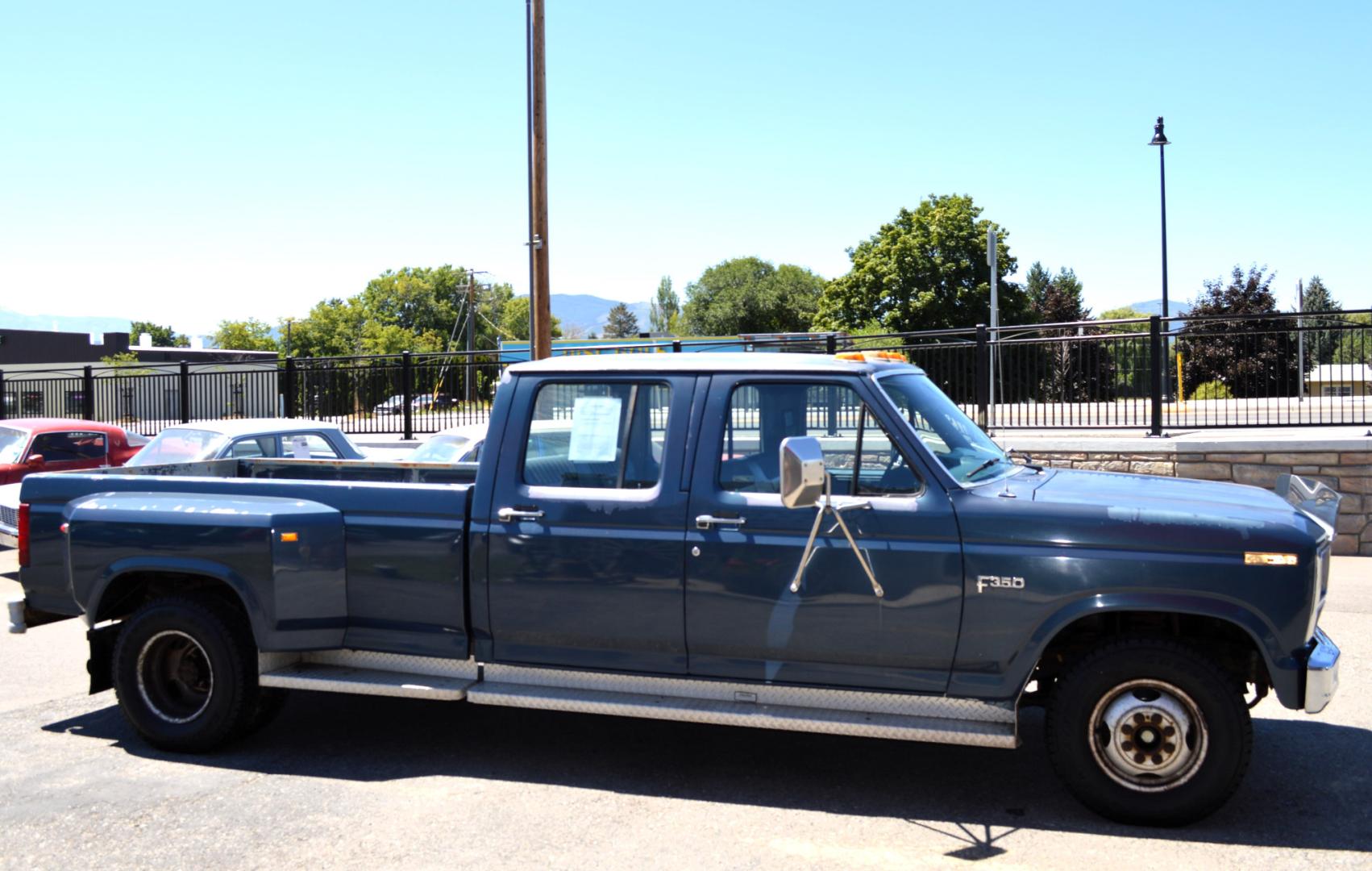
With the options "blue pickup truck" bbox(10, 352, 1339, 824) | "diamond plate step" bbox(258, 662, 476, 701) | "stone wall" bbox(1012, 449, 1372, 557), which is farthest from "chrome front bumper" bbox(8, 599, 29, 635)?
"stone wall" bbox(1012, 449, 1372, 557)

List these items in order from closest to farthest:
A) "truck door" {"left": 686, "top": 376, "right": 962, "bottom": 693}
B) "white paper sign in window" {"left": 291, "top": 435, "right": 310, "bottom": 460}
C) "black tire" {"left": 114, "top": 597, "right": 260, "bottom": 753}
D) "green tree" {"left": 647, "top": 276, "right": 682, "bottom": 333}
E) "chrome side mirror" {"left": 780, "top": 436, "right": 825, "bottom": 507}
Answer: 1. "chrome side mirror" {"left": 780, "top": 436, "right": 825, "bottom": 507}
2. "truck door" {"left": 686, "top": 376, "right": 962, "bottom": 693}
3. "black tire" {"left": 114, "top": 597, "right": 260, "bottom": 753}
4. "white paper sign in window" {"left": 291, "top": 435, "right": 310, "bottom": 460}
5. "green tree" {"left": 647, "top": 276, "right": 682, "bottom": 333}

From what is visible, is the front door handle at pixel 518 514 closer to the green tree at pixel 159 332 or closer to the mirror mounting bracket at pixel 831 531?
the mirror mounting bracket at pixel 831 531

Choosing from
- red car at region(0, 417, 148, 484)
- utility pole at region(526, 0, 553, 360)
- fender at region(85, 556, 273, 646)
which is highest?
utility pole at region(526, 0, 553, 360)

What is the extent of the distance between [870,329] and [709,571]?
57.2 m

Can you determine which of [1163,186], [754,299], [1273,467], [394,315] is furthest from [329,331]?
[1273,467]

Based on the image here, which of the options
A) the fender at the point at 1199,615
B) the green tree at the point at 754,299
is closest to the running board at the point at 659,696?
the fender at the point at 1199,615

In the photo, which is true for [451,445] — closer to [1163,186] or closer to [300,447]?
[300,447]

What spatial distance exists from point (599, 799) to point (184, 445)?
7.26m

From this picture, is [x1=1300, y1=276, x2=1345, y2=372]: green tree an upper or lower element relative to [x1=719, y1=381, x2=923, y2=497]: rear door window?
upper

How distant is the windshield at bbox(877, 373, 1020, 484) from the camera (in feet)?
16.8

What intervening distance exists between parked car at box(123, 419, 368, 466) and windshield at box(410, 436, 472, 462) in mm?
944

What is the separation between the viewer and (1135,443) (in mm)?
12102

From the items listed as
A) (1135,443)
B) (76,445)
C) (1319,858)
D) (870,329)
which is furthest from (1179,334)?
(870,329)

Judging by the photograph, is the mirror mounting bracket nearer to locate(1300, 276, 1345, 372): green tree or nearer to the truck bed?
the truck bed
